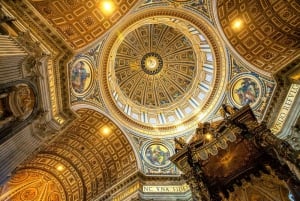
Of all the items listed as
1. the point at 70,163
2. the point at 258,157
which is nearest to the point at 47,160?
the point at 70,163

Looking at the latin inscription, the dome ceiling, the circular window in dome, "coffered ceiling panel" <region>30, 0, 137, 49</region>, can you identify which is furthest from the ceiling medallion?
the latin inscription

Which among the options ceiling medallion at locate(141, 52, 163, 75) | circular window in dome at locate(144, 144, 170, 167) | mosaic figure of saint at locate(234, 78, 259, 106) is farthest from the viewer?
ceiling medallion at locate(141, 52, 163, 75)

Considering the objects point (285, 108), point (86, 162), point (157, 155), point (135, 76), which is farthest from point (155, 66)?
point (285, 108)

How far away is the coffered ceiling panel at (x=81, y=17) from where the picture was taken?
999cm

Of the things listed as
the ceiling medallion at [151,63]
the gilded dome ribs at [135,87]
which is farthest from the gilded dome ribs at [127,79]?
the ceiling medallion at [151,63]

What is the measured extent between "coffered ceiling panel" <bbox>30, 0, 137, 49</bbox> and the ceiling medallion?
5927 millimetres

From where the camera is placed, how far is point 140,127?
14.4 m

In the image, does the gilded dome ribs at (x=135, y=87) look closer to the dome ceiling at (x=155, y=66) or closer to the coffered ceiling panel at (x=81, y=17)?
the dome ceiling at (x=155, y=66)

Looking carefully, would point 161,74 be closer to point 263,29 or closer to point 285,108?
point 263,29

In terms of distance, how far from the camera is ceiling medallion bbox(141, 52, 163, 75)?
1727cm

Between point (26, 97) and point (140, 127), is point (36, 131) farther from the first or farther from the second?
point (140, 127)

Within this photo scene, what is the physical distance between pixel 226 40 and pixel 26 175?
505 inches

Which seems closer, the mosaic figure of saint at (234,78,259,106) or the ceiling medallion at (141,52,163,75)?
the mosaic figure of saint at (234,78,259,106)

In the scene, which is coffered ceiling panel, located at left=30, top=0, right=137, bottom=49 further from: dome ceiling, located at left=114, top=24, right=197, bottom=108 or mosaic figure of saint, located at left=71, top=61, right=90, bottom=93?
dome ceiling, located at left=114, top=24, right=197, bottom=108
